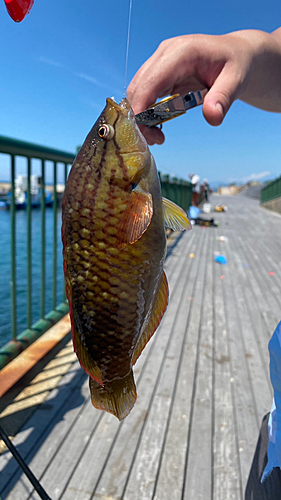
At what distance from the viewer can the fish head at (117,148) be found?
105cm

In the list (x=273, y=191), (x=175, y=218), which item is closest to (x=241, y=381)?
(x=175, y=218)

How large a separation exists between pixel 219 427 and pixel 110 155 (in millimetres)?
2560

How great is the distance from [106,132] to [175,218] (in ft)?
1.26

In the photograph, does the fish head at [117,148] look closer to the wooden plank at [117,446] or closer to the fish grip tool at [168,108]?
the fish grip tool at [168,108]

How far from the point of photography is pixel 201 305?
209 inches

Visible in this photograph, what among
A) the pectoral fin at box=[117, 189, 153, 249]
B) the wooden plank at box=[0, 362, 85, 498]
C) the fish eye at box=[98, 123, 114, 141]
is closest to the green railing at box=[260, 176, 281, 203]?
the wooden plank at box=[0, 362, 85, 498]

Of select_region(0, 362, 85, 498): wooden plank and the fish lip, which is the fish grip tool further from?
select_region(0, 362, 85, 498): wooden plank

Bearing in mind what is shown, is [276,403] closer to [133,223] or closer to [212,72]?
[133,223]

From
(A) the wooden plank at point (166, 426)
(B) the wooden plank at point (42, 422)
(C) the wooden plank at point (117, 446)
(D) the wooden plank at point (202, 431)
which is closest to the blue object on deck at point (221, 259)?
(A) the wooden plank at point (166, 426)

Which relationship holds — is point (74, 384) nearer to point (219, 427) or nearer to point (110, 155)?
point (219, 427)

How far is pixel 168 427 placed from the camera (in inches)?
106

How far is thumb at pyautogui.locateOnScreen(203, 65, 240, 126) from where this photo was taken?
154 centimetres

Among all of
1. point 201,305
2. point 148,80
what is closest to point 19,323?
point 201,305

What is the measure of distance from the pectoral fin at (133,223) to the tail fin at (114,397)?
0.46 metres
